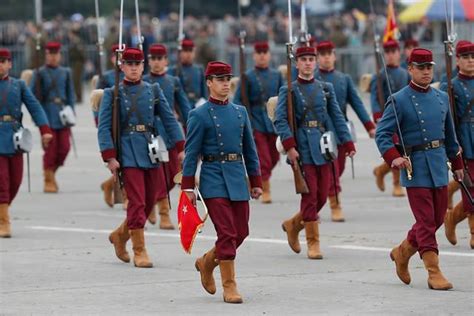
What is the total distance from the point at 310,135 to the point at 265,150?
4.76 meters

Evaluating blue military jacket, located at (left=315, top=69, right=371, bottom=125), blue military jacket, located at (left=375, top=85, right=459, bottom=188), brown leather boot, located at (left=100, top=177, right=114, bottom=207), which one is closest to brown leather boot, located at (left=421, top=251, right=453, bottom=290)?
blue military jacket, located at (left=375, top=85, right=459, bottom=188)

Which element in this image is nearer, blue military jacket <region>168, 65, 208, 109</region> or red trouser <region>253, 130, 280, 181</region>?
red trouser <region>253, 130, 280, 181</region>

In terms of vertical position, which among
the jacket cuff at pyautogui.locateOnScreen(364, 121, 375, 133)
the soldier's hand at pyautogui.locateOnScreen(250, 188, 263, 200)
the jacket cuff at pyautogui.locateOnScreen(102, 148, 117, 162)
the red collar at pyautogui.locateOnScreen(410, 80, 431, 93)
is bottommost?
the soldier's hand at pyautogui.locateOnScreen(250, 188, 263, 200)

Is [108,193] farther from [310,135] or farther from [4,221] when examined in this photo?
[310,135]

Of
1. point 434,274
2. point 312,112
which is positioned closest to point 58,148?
point 312,112

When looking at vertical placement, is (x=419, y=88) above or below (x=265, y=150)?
above

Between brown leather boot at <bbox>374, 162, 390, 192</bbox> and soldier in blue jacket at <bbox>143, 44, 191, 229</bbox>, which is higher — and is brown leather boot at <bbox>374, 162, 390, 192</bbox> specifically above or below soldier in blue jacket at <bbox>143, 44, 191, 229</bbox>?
below

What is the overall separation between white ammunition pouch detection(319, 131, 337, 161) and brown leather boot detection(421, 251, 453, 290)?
8.51ft

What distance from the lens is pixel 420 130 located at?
43.9 feet

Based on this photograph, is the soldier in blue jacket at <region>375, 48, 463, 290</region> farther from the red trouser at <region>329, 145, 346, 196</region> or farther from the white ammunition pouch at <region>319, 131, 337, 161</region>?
the red trouser at <region>329, 145, 346, 196</region>

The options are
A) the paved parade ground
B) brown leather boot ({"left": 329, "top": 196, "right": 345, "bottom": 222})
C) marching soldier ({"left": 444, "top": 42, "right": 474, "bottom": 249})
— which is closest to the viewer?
the paved parade ground

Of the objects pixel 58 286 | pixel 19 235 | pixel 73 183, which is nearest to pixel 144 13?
pixel 73 183

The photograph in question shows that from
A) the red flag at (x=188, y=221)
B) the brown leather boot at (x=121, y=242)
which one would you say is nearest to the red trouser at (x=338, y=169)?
the brown leather boot at (x=121, y=242)

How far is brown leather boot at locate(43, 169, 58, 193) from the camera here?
21.9 meters
